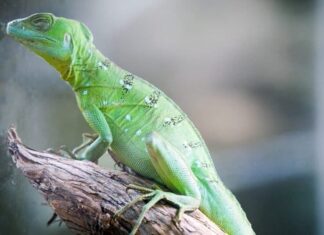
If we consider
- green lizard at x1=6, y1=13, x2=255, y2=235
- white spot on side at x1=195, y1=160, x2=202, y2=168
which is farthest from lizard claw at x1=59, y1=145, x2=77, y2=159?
white spot on side at x1=195, y1=160, x2=202, y2=168

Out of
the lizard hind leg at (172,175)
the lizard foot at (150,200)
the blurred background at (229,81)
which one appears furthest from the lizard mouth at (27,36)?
the lizard foot at (150,200)

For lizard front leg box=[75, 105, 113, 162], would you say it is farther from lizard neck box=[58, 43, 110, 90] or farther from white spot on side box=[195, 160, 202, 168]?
white spot on side box=[195, 160, 202, 168]

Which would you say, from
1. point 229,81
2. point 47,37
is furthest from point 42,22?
point 229,81

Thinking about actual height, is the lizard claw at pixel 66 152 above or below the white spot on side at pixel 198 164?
below

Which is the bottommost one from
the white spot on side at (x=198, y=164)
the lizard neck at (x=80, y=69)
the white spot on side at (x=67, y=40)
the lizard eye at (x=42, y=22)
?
the white spot on side at (x=198, y=164)

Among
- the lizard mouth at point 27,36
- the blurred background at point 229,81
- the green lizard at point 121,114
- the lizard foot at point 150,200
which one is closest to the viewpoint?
the lizard foot at point 150,200

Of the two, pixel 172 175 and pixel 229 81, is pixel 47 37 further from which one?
pixel 229 81

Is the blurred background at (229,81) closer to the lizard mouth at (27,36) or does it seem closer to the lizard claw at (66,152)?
the lizard claw at (66,152)
